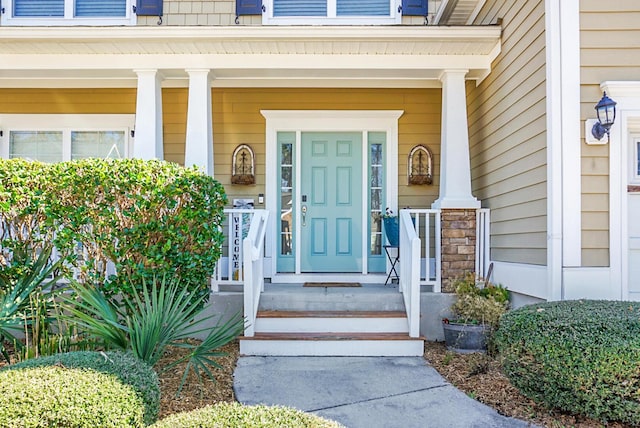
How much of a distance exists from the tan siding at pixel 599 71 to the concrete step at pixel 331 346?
1.68 meters

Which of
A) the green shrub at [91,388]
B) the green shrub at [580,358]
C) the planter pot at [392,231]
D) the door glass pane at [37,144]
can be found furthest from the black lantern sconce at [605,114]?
the door glass pane at [37,144]

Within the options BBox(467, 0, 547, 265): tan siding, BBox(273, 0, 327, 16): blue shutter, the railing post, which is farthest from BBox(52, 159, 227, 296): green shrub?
BBox(273, 0, 327, 16): blue shutter

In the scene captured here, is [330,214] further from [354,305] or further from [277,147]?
[354,305]

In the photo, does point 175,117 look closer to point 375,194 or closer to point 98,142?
point 98,142

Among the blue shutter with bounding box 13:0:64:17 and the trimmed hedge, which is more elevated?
the blue shutter with bounding box 13:0:64:17

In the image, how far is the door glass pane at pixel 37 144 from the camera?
258 inches

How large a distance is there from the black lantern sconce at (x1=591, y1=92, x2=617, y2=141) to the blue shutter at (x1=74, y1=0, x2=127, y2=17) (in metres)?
5.97

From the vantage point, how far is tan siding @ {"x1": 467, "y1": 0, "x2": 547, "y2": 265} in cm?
412

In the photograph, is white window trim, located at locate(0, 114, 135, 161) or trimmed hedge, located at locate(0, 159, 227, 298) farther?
white window trim, located at locate(0, 114, 135, 161)

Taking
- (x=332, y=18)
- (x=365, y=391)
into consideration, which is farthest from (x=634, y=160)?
(x=332, y=18)

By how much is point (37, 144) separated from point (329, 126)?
3.93 meters

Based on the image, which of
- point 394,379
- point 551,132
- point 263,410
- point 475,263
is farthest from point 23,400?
point 475,263

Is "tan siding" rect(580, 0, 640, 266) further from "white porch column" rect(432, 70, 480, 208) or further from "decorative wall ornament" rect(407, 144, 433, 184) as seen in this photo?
"decorative wall ornament" rect(407, 144, 433, 184)

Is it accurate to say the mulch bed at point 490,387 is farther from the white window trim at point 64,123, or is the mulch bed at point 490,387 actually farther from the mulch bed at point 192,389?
the white window trim at point 64,123
